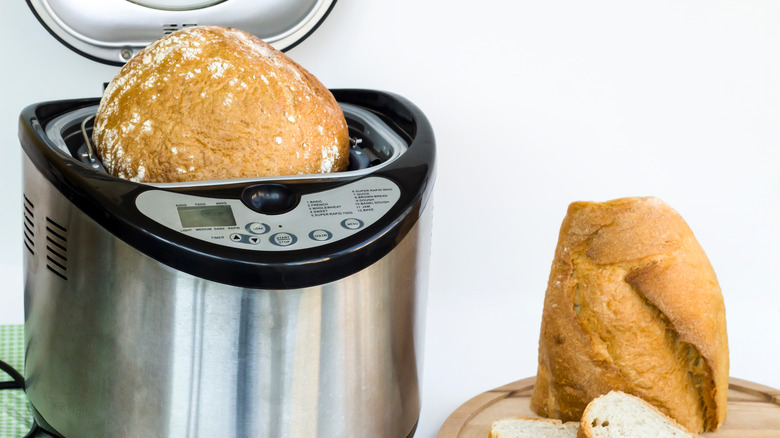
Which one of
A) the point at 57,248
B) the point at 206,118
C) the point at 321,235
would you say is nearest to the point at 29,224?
the point at 57,248

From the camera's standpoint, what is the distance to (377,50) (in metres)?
1.18

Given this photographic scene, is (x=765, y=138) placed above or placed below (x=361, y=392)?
above

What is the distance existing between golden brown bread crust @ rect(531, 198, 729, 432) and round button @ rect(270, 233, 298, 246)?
0.40m

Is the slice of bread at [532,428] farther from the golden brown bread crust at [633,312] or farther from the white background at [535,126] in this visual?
the white background at [535,126]

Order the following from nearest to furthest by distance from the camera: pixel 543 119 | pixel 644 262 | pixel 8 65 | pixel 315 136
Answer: pixel 315 136 → pixel 644 262 → pixel 8 65 → pixel 543 119

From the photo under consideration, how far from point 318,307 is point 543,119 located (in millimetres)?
696

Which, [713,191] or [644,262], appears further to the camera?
[713,191]

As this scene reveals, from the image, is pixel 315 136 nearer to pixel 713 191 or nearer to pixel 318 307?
pixel 318 307

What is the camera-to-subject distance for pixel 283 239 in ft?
2.06

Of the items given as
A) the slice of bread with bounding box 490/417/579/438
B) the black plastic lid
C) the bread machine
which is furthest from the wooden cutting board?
the black plastic lid

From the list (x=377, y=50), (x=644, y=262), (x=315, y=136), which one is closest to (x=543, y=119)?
(x=377, y=50)

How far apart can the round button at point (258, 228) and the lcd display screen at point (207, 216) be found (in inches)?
0.5

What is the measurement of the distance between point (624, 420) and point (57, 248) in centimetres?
60

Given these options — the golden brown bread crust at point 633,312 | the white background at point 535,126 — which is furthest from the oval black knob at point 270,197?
the white background at point 535,126
